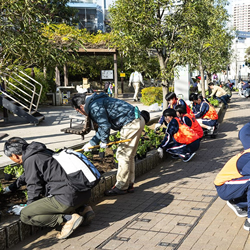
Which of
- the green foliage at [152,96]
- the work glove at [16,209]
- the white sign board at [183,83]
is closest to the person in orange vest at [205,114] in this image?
the white sign board at [183,83]

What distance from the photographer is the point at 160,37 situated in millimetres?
10141

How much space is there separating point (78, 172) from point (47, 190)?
1.51 ft

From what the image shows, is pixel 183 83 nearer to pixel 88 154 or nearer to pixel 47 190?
pixel 88 154

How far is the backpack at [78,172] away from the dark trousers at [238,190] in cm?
152

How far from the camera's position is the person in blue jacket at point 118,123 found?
5223 millimetres

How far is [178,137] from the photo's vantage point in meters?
7.78

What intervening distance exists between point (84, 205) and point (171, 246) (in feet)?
3.94

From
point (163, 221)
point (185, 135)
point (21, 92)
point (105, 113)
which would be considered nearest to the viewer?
point (163, 221)

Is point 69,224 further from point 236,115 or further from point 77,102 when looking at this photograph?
point 236,115

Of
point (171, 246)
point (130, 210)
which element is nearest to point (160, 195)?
point (130, 210)

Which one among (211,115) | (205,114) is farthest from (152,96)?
(211,115)

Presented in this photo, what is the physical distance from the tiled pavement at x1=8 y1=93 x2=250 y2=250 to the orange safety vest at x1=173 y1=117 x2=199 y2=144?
100 centimetres

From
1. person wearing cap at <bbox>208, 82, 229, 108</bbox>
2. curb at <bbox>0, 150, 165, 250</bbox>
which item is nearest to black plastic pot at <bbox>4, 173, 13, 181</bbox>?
curb at <bbox>0, 150, 165, 250</bbox>

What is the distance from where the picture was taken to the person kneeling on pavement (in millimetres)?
4172
